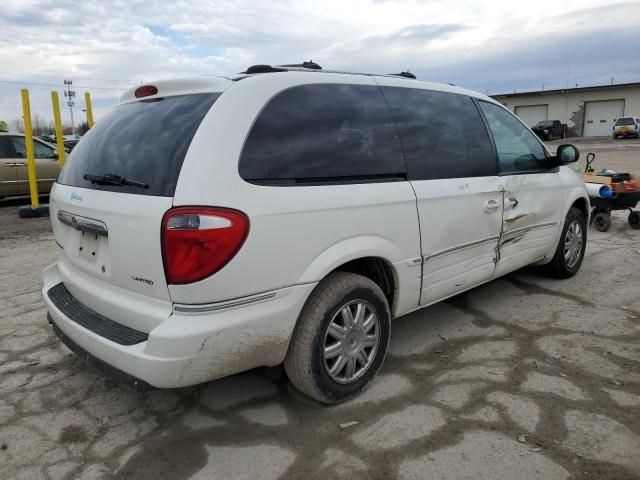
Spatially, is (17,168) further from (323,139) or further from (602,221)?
(602,221)

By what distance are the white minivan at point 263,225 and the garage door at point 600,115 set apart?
46.9m

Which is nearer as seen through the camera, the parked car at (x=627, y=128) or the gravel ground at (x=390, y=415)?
the gravel ground at (x=390, y=415)

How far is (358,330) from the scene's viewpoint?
112 inches

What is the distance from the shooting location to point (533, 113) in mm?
46812

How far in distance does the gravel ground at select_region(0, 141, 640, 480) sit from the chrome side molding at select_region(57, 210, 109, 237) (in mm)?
1019

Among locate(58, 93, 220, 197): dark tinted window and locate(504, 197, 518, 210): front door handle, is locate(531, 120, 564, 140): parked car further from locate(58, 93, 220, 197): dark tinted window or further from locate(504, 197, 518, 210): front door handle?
locate(58, 93, 220, 197): dark tinted window

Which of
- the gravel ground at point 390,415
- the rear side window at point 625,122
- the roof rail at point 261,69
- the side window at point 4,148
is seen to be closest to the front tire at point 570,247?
the gravel ground at point 390,415

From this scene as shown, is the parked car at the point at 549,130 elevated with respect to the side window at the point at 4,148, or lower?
elevated

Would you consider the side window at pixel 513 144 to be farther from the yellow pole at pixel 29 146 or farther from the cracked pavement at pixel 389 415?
the yellow pole at pixel 29 146

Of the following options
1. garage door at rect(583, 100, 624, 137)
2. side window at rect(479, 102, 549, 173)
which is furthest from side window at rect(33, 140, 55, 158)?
garage door at rect(583, 100, 624, 137)

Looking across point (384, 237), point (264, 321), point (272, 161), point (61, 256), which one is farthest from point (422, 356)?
point (61, 256)

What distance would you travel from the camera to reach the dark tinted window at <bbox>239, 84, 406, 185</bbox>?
2.44 meters

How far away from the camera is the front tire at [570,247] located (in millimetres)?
A: 4781

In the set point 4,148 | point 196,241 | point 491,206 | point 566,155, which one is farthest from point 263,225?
point 4,148
